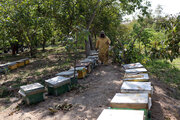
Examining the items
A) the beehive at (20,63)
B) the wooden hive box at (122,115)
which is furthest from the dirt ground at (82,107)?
the beehive at (20,63)

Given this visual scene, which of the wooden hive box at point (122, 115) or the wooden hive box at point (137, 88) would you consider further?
the wooden hive box at point (137, 88)

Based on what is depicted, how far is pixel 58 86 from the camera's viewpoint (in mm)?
4785

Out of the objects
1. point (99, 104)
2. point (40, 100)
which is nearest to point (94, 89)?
point (99, 104)

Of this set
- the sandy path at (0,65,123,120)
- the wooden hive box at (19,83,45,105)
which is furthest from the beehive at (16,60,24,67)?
the wooden hive box at (19,83,45,105)

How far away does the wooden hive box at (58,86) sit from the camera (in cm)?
474

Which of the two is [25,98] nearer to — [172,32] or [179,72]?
[172,32]

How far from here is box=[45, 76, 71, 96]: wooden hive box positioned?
4736 millimetres

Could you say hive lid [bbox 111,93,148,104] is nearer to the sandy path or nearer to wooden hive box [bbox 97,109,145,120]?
wooden hive box [bbox 97,109,145,120]

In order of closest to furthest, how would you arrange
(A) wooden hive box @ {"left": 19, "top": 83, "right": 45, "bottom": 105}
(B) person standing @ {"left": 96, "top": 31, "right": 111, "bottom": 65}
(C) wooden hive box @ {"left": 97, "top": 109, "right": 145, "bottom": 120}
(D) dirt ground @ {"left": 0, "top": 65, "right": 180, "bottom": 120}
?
(C) wooden hive box @ {"left": 97, "top": 109, "right": 145, "bottom": 120}, (D) dirt ground @ {"left": 0, "top": 65, "right": 180, "bottom": 120}, (A) wooden hive box @ {"left": 19, "top": 83, "right": 45, "bottom": 105}, (B) person standing @ {"left": 96, "top": 31, "right": 111, "bottom": 65}

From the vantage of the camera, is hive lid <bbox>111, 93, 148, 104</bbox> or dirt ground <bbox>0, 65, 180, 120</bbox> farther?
dirt ground <bbox>0, 65, 180, 120</bbox>

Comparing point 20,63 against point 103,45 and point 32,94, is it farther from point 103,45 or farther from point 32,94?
point 32,94

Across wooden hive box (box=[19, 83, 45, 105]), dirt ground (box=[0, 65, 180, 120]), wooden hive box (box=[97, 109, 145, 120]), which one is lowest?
dirt ground (box=[0, 65, 180, 120])

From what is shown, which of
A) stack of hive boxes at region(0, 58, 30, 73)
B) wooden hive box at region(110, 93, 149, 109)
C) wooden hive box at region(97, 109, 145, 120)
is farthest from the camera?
stack of hive boxes at region(0, 58, 30, 73)

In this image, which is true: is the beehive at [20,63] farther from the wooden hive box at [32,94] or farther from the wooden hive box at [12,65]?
the wooden hive box at [32,94]
